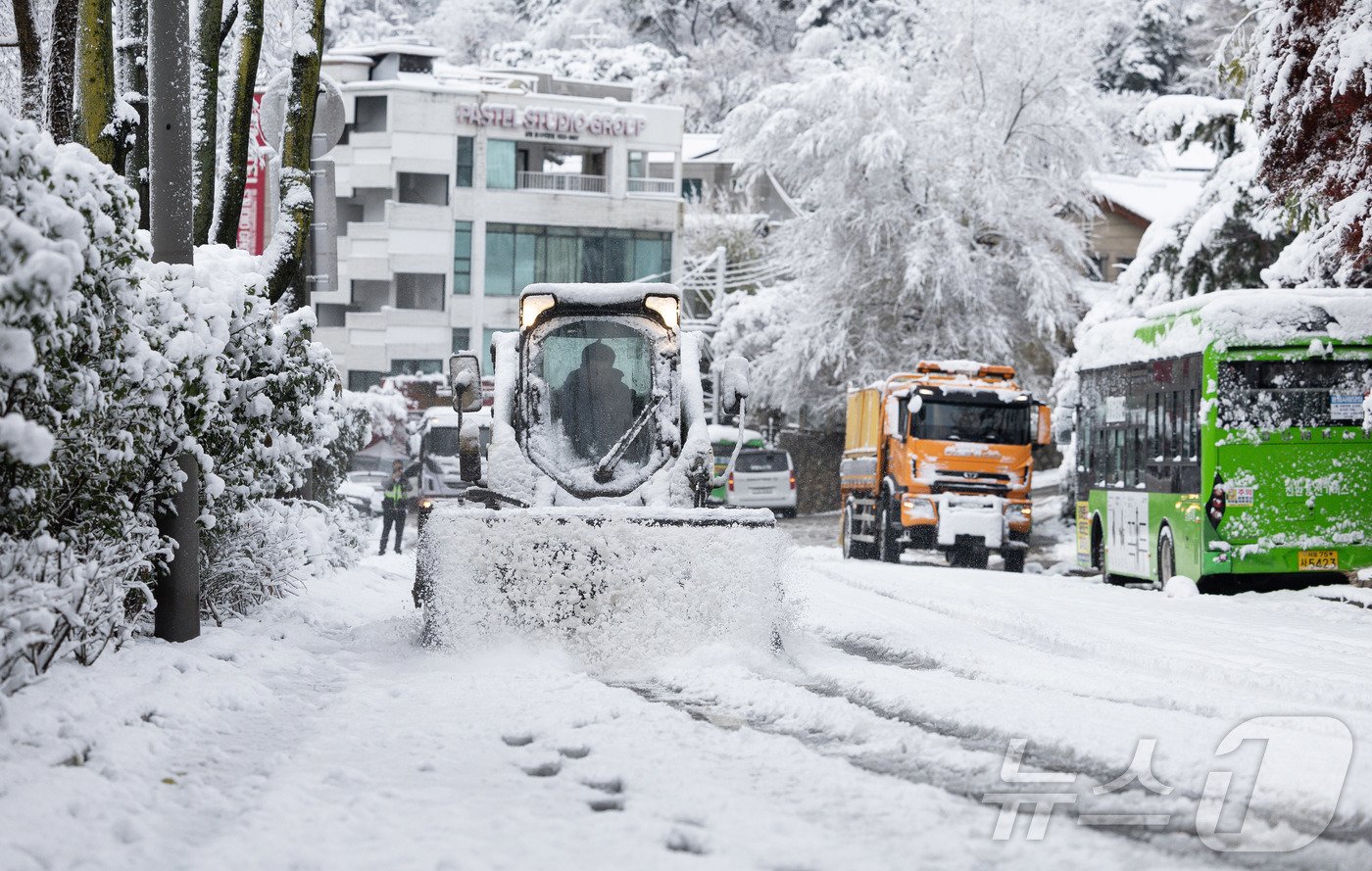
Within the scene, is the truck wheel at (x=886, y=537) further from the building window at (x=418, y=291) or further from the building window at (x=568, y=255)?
the building window at (x=418, y=291)

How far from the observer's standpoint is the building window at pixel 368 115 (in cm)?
5764

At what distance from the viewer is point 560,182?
5950 cm

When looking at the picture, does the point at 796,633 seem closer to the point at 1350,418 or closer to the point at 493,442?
the point at 493,442

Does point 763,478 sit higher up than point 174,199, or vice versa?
point 174,199

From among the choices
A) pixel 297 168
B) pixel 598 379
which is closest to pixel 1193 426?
pixel 598 379

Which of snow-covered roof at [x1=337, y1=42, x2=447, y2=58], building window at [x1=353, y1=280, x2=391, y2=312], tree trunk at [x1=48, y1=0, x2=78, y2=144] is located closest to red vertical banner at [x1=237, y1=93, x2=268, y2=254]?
tree trunk at [x1=48, y1=0, x2=78, y2=144]

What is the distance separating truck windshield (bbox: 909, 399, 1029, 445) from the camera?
2781 centimetres

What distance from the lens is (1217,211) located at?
30.5 metres

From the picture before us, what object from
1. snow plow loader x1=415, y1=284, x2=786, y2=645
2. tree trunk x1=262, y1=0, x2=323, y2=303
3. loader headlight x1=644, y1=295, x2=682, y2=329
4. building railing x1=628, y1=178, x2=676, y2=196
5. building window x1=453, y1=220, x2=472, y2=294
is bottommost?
snow plow loader x1=415, y1=284, x2=786, y2=645

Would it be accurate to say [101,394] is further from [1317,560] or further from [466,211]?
[466,211]

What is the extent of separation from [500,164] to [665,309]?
4580 cm

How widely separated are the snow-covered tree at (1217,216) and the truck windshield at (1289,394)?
985 cm

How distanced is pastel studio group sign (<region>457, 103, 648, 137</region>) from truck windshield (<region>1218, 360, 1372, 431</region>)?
41.6m

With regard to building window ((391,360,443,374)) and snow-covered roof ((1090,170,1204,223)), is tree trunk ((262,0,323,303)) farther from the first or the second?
building window ((391,360,443,374))
